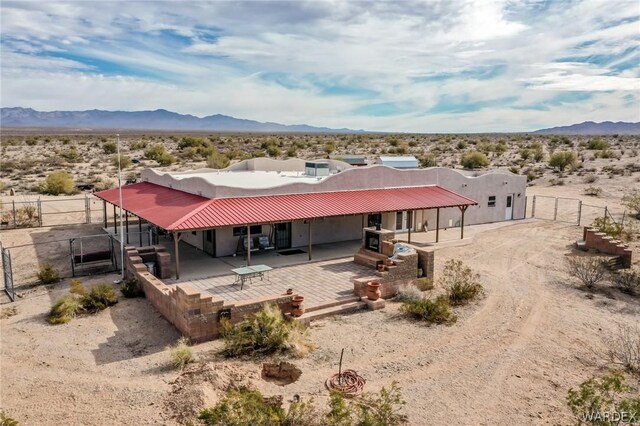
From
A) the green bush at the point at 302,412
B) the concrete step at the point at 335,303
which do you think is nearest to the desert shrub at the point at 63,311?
the concrete step at the point at 335,303

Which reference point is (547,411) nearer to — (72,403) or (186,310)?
(186,310)

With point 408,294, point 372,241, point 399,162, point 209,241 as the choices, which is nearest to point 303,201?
point 372,241

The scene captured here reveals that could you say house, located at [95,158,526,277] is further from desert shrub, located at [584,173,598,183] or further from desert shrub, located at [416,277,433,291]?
desert shrub, located at [584,173,598,183]

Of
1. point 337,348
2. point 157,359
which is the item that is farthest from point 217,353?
point 337,348

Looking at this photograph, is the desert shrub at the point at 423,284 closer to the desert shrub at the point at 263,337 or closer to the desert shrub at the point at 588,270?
the desert shrub at the point at 588,270

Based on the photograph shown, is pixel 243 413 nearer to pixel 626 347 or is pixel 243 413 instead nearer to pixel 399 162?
pixel 626 347

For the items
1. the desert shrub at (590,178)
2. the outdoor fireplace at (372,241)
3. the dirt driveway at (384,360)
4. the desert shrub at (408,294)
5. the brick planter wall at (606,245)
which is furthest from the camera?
the desert shrub at (590,178)
